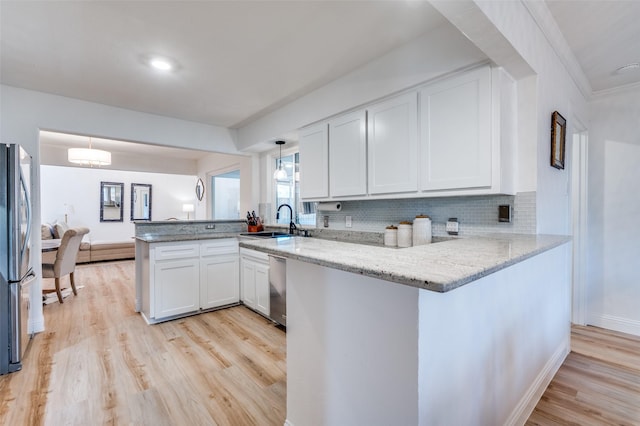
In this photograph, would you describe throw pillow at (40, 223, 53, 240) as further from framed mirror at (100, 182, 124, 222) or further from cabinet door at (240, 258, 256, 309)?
cabinet door at (240, 258, 256, 309)

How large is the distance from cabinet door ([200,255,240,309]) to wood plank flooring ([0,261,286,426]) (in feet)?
0.61

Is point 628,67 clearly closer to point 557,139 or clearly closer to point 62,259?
point 557,139

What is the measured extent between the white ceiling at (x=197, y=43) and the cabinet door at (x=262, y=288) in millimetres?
1909

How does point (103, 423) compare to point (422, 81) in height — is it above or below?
below

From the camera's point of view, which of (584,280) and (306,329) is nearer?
(306,329)

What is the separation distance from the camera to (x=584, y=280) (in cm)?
304

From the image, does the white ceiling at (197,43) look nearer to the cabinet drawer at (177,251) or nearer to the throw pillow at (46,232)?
the cabinet drawer at (177,251)

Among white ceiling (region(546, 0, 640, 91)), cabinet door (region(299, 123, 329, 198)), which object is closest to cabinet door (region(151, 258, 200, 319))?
cabinet door (region(299, 123, 329, 198))

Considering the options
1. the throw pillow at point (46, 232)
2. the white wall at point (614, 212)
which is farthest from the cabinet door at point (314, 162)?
the throw pillow at point (46, 232)

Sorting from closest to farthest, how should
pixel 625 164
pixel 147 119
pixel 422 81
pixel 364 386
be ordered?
pixel 364 386 → pixel 422 81 → pixel 625 164 → pixel 147 119

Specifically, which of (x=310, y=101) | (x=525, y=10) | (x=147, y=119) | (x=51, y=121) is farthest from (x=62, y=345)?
(x=525, y=10)

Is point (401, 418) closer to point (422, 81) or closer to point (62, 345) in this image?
point (422, 81)

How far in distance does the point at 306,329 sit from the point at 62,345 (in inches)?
105

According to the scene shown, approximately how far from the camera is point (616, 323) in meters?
2.91
